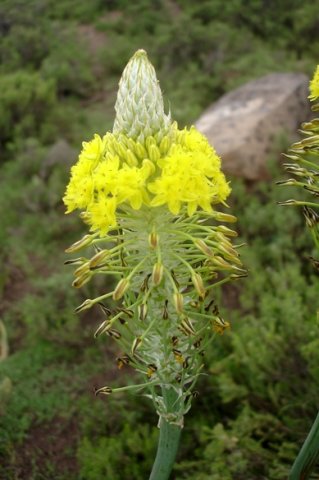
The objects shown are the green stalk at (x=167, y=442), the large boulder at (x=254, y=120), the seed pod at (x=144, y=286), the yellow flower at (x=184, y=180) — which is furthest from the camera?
the large boulder at (x=254, y=120)

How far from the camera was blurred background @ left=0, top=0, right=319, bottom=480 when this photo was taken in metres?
3.34

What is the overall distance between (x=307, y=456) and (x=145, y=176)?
1.30 meters

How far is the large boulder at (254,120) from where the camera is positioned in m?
5.86

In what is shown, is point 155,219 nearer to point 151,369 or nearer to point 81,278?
point 81,278

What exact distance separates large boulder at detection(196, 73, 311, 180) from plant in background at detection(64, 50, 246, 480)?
4056 mm

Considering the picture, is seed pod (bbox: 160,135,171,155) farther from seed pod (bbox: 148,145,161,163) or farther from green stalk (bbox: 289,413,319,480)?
green stalk (bbox: 289,413,319,480)

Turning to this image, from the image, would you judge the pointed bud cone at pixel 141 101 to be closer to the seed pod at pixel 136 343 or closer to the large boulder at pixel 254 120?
the seed pod at pixel 136 343

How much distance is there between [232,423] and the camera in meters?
3.30

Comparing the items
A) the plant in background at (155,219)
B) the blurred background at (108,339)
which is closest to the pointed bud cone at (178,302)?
the plant in background at (155,219)

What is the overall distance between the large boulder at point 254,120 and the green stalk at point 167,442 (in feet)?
13.5

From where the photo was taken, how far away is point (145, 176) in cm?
169

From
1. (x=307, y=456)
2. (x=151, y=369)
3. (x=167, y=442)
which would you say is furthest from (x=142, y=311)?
(x=307, y=456)

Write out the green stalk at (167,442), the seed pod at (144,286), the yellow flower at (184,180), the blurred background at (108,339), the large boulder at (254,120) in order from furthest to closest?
1. the large boulder at (254,120)
2. the blurred background at (108,339)
3. the green stalk at (167,442)
4. the seed pod at (144,286)
5. the yellow flower at (184,180)

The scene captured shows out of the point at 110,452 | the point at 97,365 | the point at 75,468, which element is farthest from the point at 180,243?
the point at 97,365
